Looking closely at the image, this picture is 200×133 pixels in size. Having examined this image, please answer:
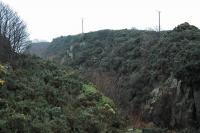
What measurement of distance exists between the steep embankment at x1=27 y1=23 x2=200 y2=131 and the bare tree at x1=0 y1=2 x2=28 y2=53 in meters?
8.76

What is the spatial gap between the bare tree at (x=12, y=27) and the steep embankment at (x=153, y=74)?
8761 millimetres

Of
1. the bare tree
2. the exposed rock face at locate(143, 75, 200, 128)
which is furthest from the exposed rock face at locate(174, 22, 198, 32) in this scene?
the bare tree

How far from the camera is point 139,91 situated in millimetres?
A: 40875

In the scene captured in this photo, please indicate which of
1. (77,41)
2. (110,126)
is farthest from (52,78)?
(77,41)

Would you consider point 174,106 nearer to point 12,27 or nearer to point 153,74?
point 153,74

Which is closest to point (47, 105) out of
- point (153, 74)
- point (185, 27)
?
point (153, 74)

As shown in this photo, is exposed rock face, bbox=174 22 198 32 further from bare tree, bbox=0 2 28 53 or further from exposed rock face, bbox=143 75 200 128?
bare tree, bbox=0 2 28 53

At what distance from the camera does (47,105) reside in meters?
17.1

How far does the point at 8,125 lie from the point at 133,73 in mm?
33204

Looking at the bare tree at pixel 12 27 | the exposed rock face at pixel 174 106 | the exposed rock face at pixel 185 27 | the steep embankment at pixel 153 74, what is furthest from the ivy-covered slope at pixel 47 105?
the exposed rock face at pixel 185 27

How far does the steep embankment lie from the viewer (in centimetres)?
3241

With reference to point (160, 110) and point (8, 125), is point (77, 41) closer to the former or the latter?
point (160, 110)

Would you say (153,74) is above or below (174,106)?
above

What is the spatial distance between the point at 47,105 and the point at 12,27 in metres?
9.71
